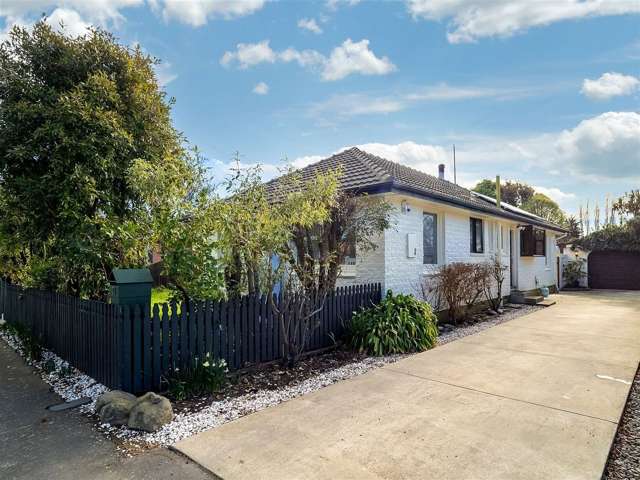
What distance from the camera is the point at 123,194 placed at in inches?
264

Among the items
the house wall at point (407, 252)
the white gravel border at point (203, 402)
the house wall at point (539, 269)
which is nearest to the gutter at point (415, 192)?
the house wall at point (407, 252)

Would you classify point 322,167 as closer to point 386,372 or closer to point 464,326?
point 464,326

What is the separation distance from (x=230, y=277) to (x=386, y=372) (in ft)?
9.23

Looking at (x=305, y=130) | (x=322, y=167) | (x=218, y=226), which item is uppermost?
(x=305, y=130)

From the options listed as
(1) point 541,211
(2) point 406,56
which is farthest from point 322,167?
(1) point 541,211

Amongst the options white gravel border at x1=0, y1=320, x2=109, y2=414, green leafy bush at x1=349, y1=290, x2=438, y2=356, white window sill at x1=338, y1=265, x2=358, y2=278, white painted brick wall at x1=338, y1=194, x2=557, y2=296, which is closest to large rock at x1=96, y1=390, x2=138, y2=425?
white gravel border at x1=0, y1=320, x2=109, y2=414

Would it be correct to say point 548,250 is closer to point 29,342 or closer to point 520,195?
point 29,342

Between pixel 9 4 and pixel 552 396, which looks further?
pixel 9 4

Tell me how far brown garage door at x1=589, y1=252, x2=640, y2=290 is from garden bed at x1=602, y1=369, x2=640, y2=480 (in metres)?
19.2

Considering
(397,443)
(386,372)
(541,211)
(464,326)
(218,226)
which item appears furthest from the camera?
(541,211)

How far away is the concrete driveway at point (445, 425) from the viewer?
10.2ft

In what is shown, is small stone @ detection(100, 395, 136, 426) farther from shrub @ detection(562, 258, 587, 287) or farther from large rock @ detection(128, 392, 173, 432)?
shrub @ detection(562, 258, 587, 287)

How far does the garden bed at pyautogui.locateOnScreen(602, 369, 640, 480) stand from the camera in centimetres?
306

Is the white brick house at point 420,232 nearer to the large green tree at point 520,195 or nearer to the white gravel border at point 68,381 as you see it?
the white gravel border at point 68,381
